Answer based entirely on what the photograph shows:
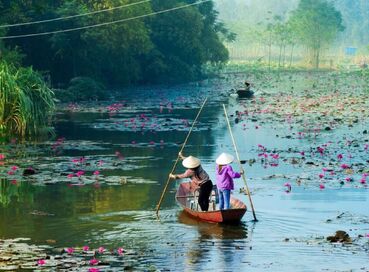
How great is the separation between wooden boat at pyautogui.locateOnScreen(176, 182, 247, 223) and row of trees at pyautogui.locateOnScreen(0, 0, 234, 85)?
1681 inches

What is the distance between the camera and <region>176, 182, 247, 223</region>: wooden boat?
22.6 meters

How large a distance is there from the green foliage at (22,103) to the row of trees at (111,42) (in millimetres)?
24642

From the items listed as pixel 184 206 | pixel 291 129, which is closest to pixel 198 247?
pixel 184 206

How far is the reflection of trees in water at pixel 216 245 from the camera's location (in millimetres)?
19156

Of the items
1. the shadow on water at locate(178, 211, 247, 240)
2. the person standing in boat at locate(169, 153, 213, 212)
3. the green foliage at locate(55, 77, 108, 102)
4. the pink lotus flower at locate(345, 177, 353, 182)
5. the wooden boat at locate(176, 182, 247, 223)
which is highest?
the person standing in boat at locate(169, 153, 213, 212)

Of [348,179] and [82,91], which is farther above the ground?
[348,179]

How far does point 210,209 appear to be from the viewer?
24719 mm

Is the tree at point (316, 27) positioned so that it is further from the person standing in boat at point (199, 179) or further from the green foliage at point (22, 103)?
the person standing in boat at point (199, 179)

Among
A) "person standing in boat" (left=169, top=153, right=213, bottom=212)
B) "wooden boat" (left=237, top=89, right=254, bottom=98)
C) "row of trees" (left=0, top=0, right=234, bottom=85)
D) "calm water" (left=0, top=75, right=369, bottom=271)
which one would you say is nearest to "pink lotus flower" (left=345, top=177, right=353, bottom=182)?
"calm water" (left=0, top=75, right=369, bottom=271)

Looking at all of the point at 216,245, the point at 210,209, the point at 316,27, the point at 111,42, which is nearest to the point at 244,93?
the point at 111,42

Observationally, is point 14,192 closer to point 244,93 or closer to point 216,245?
point 216,245

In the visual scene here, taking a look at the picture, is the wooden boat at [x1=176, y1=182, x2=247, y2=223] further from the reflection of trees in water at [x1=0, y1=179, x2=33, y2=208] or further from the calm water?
the reflection of trees in water at [x1=0, y1=179, x2=33, y2=208]

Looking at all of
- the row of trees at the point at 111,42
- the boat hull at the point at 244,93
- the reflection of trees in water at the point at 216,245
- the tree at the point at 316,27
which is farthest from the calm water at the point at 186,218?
the tree at the point at 316,27

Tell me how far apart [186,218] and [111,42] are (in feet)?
197
